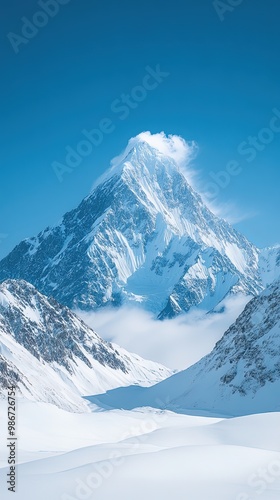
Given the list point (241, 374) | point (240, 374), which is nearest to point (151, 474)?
point (241, 374)

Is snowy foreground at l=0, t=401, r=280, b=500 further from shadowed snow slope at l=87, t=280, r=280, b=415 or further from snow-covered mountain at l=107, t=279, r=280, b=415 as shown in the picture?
shadowed snow slope at l=87, t=280, r=280, b=415

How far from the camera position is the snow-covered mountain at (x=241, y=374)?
128625 millimetres

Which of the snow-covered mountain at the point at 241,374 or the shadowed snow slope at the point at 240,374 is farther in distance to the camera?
the shadowed snow slope at the point at 240,374

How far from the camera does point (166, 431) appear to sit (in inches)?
2445

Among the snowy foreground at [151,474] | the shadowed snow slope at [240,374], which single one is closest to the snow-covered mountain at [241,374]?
the shadowed snow slope at [240,374]

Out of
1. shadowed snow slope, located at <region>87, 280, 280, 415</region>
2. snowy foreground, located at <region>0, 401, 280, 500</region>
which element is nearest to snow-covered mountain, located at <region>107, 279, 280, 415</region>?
shadowed snow slope, located at <region>87, 280, 280, 415</region>

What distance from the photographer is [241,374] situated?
138750 millimetres

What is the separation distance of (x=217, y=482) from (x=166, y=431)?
33.7m

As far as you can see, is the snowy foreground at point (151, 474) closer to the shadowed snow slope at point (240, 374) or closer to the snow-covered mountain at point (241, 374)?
the snow-covered mountain at point (241, 374)

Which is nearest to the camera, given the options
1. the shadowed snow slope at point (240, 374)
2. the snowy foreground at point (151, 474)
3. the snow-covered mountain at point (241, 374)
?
the snowy foreground at point (151, 474)

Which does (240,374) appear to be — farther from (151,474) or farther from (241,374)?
(151,474)

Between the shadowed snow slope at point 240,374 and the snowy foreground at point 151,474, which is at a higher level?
A: the shadowed snow slope at point 240,374

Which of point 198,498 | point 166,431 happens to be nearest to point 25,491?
point 198,498

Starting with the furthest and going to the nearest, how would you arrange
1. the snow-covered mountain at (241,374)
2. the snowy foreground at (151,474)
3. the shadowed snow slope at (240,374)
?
the shadowed snow slope at (240,374) < the snow-covered mountain at (241,374) < the snowy foreground at (151,474)
